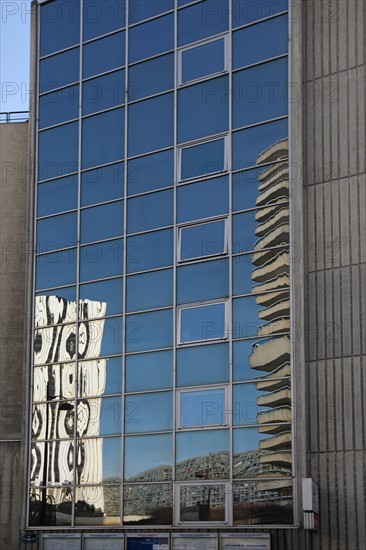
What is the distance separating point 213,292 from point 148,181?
3.97m

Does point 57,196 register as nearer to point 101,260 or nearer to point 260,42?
point 101,260

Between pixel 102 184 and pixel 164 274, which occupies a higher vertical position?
pixel 102 184

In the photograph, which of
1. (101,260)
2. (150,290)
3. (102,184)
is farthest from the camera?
(102,184)

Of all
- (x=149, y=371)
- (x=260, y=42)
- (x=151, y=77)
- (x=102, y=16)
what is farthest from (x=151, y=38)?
(x=149, y=371)

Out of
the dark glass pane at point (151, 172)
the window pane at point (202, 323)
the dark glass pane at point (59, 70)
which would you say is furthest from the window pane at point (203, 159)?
the dark glass pane at point (59, 70)

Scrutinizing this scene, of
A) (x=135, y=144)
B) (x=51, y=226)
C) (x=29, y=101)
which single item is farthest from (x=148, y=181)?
(x=29, y=101)

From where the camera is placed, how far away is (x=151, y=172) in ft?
94.1

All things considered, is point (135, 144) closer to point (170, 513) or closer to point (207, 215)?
point (207, 215)

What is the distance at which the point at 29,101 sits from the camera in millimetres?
32188

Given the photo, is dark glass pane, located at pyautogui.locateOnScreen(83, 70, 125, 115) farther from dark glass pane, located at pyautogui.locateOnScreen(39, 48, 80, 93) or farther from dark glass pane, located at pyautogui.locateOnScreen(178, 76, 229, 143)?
dark glass pane, located at pyautogui.locateOnScreen(178, 76, 229, 143)

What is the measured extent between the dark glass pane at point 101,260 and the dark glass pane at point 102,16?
6.54 m

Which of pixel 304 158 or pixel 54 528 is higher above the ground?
pixel 304 158

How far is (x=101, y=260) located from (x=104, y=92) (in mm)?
5050

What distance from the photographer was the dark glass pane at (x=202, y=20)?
28.3m
